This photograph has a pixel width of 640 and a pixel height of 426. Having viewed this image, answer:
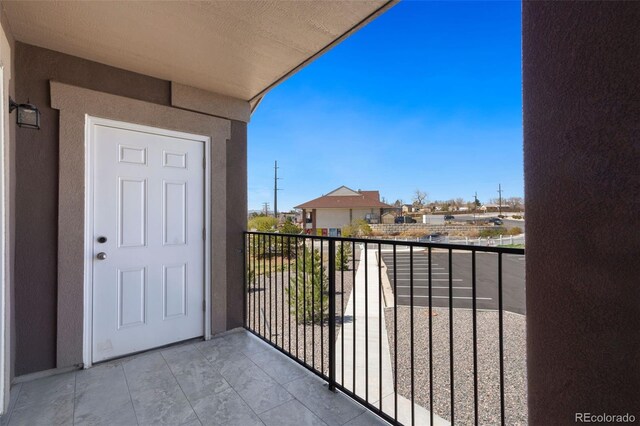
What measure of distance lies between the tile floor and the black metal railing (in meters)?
0.16

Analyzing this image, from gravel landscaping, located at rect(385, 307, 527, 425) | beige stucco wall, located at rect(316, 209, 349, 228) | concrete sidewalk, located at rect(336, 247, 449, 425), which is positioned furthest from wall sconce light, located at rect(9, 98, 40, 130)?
beige stucco wall, located at rect(316, 209, 349, 228)

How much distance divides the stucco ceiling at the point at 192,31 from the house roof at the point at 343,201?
20.8m

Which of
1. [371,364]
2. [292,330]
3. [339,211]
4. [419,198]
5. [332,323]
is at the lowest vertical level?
[292,330]

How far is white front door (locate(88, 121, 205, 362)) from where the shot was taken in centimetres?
227

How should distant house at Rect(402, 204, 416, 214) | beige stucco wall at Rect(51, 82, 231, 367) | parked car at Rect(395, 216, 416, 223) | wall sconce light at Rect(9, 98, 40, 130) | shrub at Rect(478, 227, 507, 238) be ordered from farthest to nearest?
distant house at Rect(402, 204, 416, 214) < parked car at Rect(395, 216, 416, 223) < shrub at Rect(478, 227, 507, 238) < beige stucco wall at Rect(51, 82, 231, 367) < wall sconce light at Rect(9, 98, 40, 130)

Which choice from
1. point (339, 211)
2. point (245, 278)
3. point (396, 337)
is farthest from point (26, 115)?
point (339, 211)

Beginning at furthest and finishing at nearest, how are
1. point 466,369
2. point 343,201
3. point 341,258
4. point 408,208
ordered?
point 408,208 < point 343,201 < point 466,369 < point 341,258

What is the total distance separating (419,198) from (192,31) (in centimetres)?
3109

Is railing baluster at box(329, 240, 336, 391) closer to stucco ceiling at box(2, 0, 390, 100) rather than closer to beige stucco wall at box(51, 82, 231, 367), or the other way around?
stucco ceiling at box(2, 0, 390, 100)

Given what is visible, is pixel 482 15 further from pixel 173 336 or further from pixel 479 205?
pixel 479 205

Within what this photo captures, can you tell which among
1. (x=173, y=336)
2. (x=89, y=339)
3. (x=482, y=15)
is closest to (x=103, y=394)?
(x=89, y=339)

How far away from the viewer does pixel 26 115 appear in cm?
182

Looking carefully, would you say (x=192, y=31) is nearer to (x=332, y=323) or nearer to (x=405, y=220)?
(x=332, y=323)

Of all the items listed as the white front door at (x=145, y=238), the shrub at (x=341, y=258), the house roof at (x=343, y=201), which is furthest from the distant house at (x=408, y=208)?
the white front door at (x=145, y=238)
